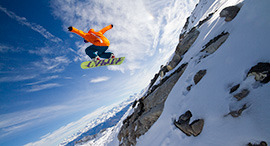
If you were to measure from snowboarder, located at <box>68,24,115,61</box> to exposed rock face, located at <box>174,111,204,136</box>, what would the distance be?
30.9ft

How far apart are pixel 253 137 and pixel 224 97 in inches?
61.7

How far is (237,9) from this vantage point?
7312mm

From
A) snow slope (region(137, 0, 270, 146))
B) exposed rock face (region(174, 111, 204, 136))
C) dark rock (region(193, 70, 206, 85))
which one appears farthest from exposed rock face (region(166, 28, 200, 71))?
exposed rock face (region(174, 111, 204, 136))

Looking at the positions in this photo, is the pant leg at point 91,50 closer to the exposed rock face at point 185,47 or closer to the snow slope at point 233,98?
the snow slope at point 233,98

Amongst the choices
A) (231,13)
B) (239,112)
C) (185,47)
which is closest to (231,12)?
(231,13)

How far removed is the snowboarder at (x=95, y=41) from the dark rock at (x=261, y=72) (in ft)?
34.6

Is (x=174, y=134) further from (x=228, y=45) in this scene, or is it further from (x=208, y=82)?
(x=228, y=45)

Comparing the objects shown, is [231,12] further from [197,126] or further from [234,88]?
[197,126]

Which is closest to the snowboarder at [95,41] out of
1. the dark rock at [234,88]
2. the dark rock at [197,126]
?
the dark rock at [197,126]

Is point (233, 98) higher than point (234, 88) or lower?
lower

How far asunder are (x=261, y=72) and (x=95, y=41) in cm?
1100

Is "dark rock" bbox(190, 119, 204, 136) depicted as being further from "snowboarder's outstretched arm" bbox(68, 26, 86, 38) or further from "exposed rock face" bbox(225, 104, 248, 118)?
"snowboarder's outstretched arm" bbox(68, 26, 86, 38)

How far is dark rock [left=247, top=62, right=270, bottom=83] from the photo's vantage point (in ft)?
11.2

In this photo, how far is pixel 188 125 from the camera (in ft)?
16.4
